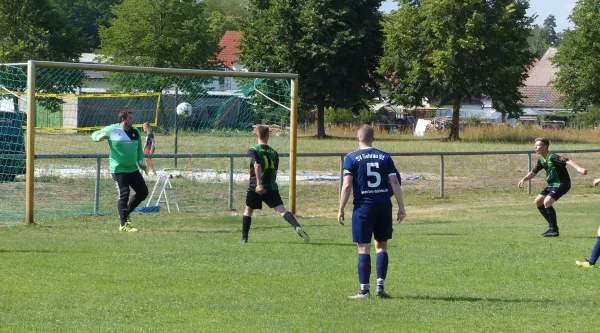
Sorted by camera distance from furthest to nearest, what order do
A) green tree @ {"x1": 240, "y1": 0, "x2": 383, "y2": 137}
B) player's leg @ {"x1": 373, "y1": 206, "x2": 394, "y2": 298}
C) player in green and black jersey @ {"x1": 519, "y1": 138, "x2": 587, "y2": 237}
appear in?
green tree @ {"x1": 240, "y1": 0, "x2": 383, "y2": 137}, player in green and black jersey @ {"x1": 519, "y1": 138, "x2": 587, "y2": 237}, player's leg @ {"x1": 373, "y1": 206, "x2": 394, "y2": 298}

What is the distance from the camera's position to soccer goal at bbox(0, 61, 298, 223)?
18047 mm

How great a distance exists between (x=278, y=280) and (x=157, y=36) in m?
58.3

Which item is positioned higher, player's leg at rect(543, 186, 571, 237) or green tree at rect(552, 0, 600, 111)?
green tree at rect(552, 0, 600, 111)

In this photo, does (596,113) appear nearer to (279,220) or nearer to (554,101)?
(554,101)

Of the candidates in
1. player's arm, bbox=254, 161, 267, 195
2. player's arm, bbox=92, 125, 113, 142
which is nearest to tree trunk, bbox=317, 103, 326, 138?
player's arm, bbox=92, 125, 113, 142

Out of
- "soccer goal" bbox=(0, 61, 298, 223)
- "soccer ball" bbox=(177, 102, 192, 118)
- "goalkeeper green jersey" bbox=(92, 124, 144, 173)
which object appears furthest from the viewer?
"soccer ball" bbox=(177, 102, 192, 118)

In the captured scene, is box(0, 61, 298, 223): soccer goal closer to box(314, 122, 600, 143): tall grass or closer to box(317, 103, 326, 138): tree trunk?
box(317, 103, 326, 138): tree trunk

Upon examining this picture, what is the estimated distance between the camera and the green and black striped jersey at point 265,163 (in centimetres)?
1389

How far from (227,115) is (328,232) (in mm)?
6324

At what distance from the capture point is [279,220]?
59.7 ft

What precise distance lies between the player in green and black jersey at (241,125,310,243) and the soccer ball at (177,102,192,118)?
8.58 m

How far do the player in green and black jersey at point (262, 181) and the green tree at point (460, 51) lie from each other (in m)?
43.8

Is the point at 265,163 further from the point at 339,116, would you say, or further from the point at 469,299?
the point at 339,116

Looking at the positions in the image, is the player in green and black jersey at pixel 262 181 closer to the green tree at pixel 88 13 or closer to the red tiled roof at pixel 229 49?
the red tiled roof at pixel 229 49
